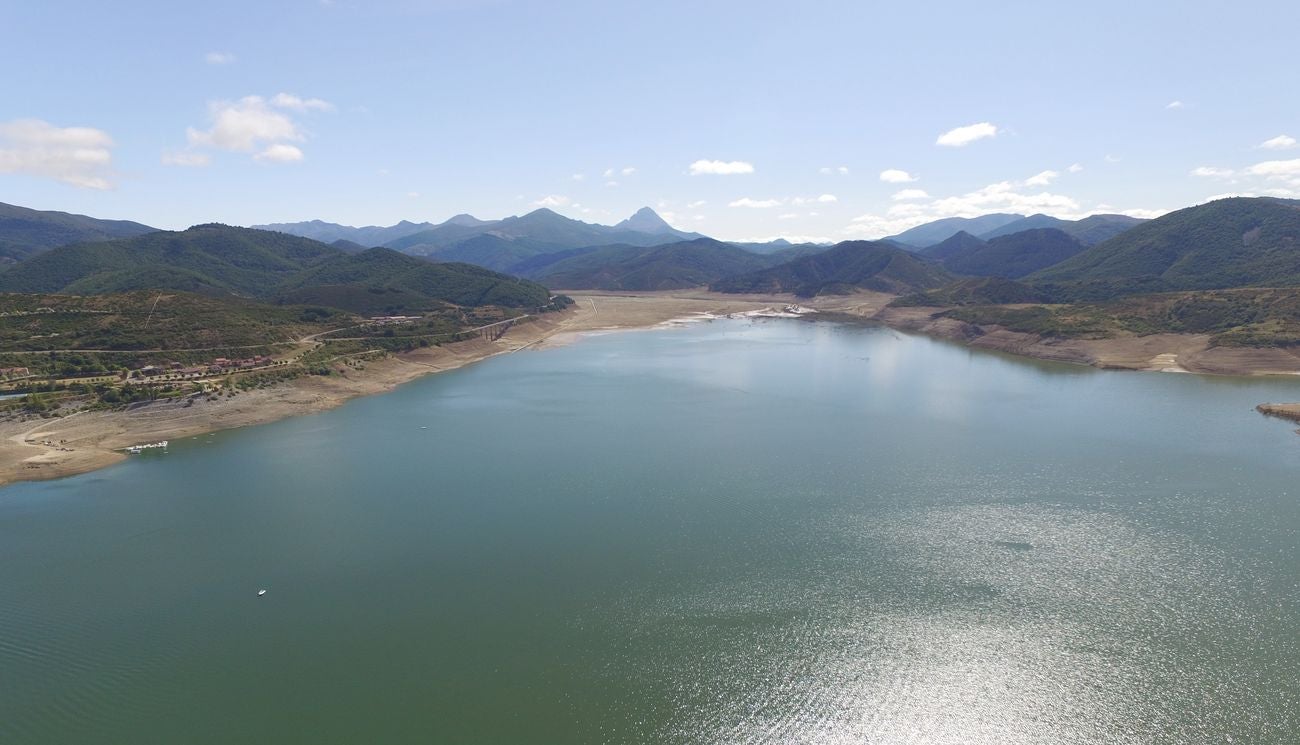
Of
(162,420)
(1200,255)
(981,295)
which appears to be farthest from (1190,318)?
(162,420)

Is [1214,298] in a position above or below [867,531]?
above

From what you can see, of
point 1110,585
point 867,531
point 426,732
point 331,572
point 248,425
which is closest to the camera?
point 426,732

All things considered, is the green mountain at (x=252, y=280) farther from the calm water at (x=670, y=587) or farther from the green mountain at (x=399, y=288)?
the calm water at (x=670, y=587)

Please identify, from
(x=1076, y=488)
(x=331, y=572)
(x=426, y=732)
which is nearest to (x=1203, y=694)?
(x=1076, y=488)

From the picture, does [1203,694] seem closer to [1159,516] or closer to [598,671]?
[1159,516]

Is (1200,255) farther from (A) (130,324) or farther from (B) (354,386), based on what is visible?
A: (A) (130,324)

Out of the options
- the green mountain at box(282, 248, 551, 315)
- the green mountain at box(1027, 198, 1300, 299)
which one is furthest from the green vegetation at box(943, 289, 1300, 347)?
the green mountain at box(282, 248, 551, 315)
